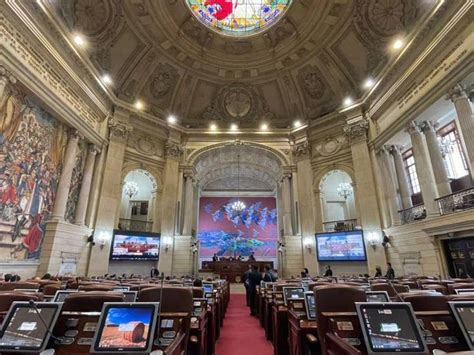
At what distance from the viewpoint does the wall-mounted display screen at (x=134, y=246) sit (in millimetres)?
11477

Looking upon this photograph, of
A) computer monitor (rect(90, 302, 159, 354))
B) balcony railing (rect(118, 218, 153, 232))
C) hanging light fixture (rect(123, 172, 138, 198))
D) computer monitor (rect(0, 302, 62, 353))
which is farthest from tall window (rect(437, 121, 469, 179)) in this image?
hanging light fixture (rect(123, 172, 138, 198))

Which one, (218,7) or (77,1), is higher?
(218,7)

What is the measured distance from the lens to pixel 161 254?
12.8 metres

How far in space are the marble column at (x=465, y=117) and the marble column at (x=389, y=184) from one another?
3575 millimetres

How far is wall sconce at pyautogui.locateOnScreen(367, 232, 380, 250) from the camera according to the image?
11.2 meters

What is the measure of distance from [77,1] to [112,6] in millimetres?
1530

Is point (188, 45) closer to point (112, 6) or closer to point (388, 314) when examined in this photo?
point (112, 6)

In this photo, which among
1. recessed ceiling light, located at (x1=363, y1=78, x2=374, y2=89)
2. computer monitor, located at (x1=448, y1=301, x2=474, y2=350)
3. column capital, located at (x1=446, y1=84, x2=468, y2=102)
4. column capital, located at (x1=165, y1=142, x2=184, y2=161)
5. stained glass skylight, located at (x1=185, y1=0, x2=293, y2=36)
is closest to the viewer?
computer monitor, located at (x1=448, y1=301, x2=474, y2=350)

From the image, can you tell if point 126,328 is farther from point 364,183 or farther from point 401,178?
point 401,178

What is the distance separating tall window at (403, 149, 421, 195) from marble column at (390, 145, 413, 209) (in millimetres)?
1322

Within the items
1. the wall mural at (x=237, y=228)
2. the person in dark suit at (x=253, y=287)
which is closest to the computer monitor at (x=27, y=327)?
the person in dark suit at (x=253, y=287)

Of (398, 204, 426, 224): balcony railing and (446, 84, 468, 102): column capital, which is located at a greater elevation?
(446, 84, 468, 102): column capital

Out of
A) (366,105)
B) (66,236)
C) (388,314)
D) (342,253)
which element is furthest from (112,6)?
(342,253)

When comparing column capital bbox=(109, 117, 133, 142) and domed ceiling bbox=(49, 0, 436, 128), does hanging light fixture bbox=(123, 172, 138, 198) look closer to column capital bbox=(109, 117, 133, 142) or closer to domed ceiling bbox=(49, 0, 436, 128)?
column capital bbox=(109, 117, 133, 142)
